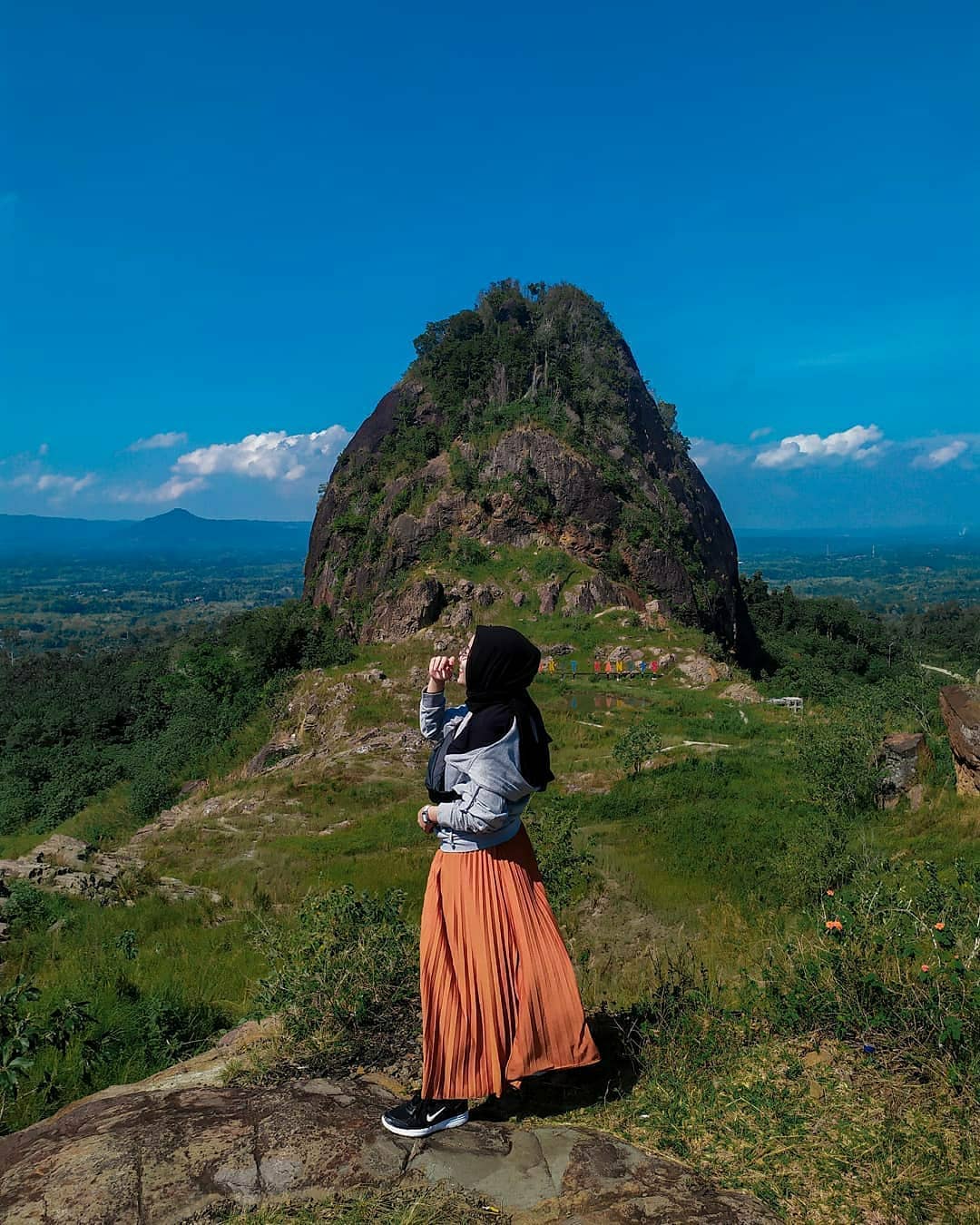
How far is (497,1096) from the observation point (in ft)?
11.1

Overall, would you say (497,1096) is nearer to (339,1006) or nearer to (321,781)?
(339,1006)

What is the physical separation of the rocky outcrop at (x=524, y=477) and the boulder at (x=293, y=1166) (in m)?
25.8

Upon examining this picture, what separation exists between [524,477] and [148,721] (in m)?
17.9

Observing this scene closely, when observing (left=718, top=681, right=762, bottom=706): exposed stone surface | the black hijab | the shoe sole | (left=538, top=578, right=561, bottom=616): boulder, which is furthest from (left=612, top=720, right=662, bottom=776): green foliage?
(left=538, top=578, right=561, bottom=616): boulder

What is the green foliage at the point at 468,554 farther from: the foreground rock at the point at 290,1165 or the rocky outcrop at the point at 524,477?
the foreground rock at the point at 290,1165

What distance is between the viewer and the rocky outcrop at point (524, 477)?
103 feet

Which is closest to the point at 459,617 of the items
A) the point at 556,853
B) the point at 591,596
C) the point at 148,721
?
the point at 591,596

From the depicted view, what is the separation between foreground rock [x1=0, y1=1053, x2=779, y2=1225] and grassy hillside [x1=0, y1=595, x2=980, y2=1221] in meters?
0.36

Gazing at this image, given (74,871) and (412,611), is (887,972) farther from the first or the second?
(412,611)

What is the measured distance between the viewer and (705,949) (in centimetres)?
573

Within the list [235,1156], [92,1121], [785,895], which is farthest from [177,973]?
[785,895]

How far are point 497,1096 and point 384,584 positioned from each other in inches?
→ 1149

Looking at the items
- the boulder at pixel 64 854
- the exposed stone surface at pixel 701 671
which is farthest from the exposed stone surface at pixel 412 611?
the boulder at pixel 64 854

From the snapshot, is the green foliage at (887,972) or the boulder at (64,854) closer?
the green foliage at (887,972)
